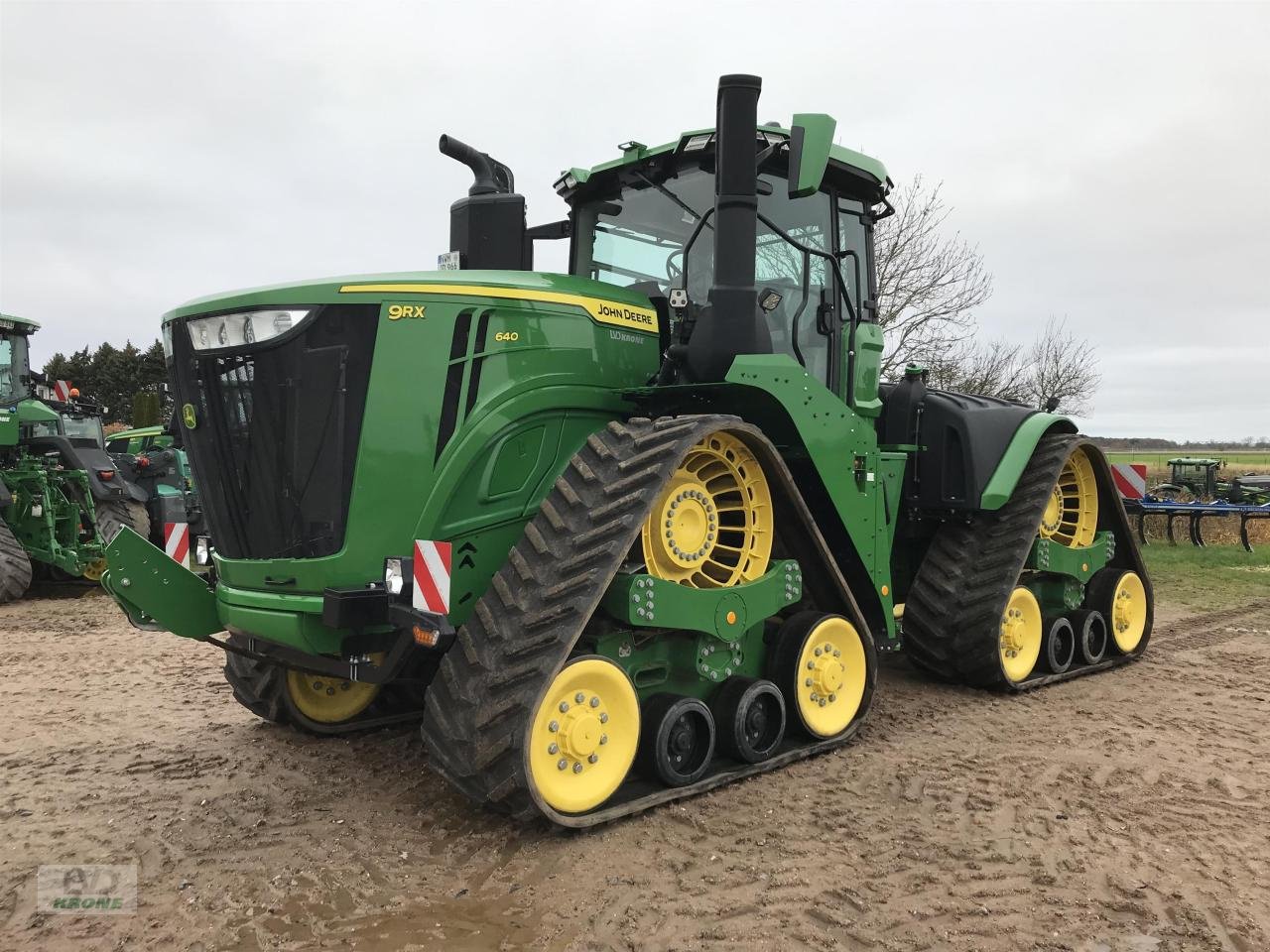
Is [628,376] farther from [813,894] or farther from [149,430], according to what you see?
[149,430]

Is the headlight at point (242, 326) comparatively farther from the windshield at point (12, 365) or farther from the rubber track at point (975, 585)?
the windshield at point (12, 365)

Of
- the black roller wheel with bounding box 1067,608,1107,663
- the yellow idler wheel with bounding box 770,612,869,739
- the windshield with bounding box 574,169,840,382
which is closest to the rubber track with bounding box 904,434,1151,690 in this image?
the black roller wheel with bounding box 1067,608,1107,663

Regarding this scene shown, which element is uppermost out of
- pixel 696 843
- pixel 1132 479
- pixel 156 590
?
pixel 1132 479

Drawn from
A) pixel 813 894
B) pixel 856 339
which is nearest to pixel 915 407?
pixel 856 339

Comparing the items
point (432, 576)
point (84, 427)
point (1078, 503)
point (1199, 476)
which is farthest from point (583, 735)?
point (1199, 476)

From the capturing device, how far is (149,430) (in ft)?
50.4

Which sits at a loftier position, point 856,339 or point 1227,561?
point 856,339

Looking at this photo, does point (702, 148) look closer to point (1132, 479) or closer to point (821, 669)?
point (821, 669)

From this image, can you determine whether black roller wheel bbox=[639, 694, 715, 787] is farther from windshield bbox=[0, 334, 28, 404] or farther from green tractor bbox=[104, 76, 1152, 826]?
windshield bbox=[0, 334, 28, 404]

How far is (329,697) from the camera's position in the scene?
5359 millimetres

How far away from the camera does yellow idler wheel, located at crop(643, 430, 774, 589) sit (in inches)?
169

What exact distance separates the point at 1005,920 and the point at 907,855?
53 cm

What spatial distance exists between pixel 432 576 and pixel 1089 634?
526 cm

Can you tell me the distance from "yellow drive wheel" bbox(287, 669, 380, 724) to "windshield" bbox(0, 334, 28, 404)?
967 centimetres
